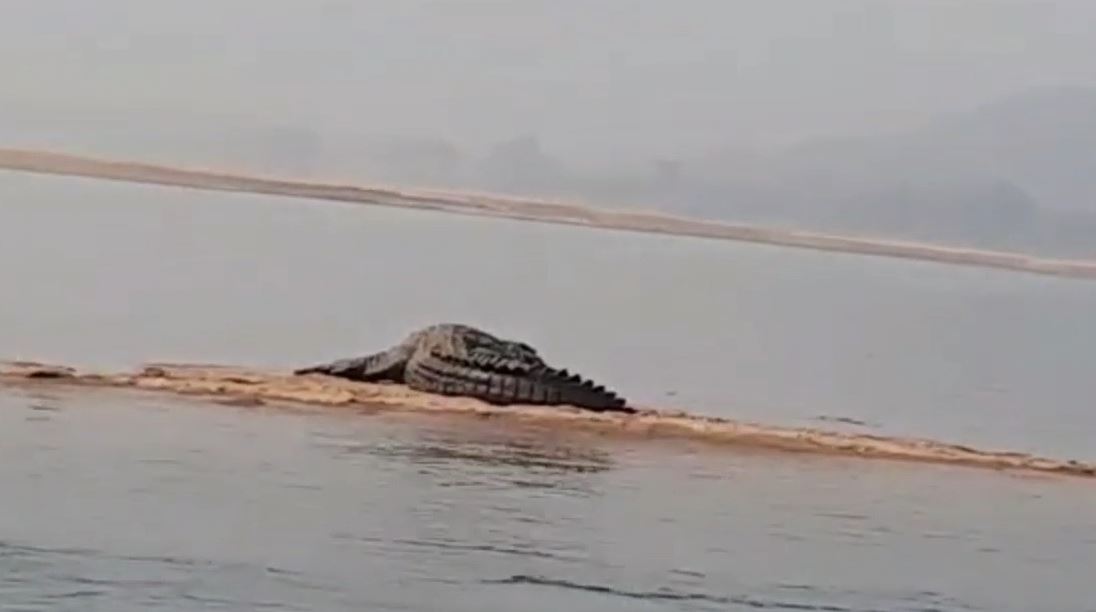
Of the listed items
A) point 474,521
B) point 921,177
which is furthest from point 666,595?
point 921,177

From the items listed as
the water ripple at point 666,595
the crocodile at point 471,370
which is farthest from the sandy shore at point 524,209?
the water ripple at point 666,595

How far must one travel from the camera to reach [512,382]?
1.55 meters

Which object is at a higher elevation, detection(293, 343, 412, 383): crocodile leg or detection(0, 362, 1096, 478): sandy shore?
detection(293, 343, 412, 383): crocodile leg

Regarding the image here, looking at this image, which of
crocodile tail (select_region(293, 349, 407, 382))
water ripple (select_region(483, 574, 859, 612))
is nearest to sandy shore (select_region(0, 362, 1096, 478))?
crocodile tail (select_region(293, 349, 407, 382))

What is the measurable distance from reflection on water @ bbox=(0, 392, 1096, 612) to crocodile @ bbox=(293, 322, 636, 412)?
4 cm

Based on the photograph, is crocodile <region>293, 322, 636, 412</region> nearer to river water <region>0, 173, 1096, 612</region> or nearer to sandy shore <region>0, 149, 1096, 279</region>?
river water <region>0, 173, 1096, 612</region>

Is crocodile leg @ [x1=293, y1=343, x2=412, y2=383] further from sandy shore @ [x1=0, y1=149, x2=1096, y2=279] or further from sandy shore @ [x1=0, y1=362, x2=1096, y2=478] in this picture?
sandy shore @ [x1=0, y1=149, x2=1096, y2=279]

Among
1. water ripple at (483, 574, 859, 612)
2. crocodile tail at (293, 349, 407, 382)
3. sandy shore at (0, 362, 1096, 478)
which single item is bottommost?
water ripple at (483, 574, 859, 612)

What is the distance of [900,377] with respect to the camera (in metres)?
1.57

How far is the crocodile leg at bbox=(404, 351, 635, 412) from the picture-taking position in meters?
1.52

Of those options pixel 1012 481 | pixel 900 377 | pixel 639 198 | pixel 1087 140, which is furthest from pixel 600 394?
pixel 1087 140

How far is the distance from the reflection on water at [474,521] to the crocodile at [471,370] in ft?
0.14

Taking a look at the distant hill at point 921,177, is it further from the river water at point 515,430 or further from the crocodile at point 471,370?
the crocodile at point 471,370

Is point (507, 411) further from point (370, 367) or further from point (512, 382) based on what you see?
point (370, 367)
